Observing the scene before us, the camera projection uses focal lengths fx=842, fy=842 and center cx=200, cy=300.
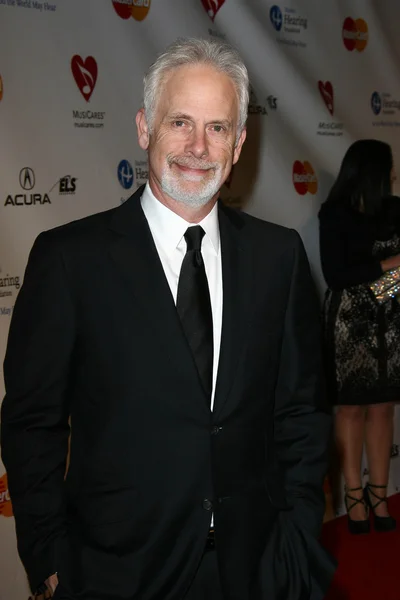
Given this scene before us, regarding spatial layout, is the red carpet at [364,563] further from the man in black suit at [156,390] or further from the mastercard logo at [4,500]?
the man in black suit at [156,390]

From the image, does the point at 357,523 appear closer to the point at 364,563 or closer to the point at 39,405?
the point at 364,563

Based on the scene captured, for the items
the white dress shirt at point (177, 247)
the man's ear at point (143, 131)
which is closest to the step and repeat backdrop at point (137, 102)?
the man's ear at point (143, 131)

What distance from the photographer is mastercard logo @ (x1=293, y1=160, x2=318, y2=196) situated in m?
4.73

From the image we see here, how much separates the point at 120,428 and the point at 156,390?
114 mm

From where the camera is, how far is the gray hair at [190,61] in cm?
192

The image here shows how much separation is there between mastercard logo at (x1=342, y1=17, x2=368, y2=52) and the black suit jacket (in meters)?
3.53

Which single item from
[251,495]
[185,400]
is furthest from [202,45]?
[251,495]

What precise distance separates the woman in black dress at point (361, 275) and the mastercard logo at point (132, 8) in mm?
1324

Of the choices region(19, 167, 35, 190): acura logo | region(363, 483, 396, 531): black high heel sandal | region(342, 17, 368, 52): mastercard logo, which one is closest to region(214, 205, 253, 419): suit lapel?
region(19, 167, 35, 190): acura logo

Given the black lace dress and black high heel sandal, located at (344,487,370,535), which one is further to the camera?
black high heel sandal, located at (344,487,370,535)

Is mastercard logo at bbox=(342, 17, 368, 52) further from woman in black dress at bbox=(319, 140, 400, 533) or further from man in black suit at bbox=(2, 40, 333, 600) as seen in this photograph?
man in black suit at bbox=(2, 40, 333, 600)

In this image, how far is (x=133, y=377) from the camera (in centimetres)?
182

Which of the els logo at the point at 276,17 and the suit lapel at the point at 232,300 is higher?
the els logo at the point at 276,17

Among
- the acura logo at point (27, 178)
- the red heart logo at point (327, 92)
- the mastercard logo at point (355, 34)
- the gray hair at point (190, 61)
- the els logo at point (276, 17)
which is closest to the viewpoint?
the gray hair at point (190, 61)
